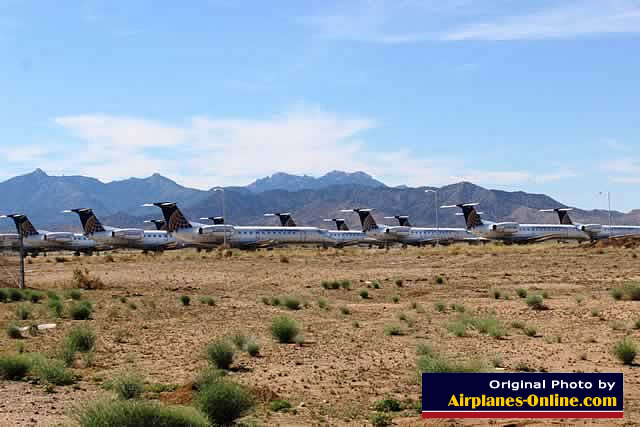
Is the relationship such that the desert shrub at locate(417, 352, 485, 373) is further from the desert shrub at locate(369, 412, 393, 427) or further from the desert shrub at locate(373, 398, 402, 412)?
the desert shrub at locate(369, 412, 393, 427)

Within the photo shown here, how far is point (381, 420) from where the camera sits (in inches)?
409

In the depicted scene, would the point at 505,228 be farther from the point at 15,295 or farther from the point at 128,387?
the point at 128,387

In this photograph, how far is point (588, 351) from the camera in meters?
16.1

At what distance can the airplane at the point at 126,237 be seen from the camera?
85438 mm

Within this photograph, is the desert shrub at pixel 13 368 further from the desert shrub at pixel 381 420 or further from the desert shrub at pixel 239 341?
the desert shrub at pixel 381 420

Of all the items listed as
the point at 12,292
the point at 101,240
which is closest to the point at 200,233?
the point at 101,240

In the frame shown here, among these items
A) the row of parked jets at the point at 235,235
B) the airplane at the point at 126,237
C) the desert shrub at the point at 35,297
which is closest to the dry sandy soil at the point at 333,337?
the desert shrub at the point at 35,297

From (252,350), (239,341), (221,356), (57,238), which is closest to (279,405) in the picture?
(221,356)

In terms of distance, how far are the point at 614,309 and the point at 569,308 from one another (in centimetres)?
138

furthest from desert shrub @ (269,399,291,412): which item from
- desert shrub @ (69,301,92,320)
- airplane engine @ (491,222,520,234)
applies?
airplane engine @ (491,222,520,234)

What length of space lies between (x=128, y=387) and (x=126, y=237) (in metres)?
75.5

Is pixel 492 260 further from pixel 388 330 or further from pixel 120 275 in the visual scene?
pixel 388 330

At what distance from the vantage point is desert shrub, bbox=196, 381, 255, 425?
32.4 ft

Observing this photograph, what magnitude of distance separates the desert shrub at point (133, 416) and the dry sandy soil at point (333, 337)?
195 cm
